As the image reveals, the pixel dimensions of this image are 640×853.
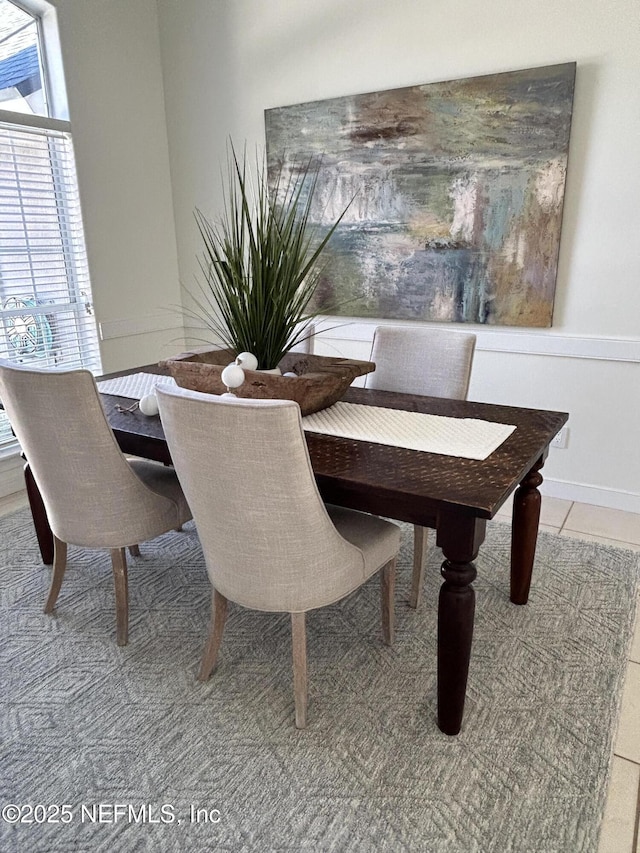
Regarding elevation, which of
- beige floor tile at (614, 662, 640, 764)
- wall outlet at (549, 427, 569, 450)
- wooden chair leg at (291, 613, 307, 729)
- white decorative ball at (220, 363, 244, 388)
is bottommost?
beige floor tile at (614, 662, 640, 764)

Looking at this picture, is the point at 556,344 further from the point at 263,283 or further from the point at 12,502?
the point at 12,502

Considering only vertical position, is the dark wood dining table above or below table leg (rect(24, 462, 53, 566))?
above

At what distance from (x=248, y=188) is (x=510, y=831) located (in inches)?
137

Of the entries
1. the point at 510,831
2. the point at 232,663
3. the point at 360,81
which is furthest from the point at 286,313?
the point at 360,81

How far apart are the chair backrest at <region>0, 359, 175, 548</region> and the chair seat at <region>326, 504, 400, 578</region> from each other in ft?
2.01

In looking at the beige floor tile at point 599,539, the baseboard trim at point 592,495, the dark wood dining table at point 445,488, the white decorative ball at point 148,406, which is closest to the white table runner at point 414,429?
the dark wood dining table at point 445,488

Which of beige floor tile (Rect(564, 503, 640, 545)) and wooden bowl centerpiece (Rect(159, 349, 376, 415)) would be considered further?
beige floor tile (Rect(564, 503, 640, 545))

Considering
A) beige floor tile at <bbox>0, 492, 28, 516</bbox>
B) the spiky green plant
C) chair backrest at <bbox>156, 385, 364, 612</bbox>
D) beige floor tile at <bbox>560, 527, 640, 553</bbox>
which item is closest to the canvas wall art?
beige floor tile at <bbox>560, 527, 640, 553</bbox>

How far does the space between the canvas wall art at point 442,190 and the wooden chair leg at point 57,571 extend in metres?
2.05

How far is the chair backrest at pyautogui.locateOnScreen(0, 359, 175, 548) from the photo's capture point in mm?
1628

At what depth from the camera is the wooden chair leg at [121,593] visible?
6.21ft

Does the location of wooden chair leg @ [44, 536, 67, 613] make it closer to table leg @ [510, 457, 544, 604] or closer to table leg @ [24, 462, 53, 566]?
table leg @ [24, 462, 53, 566]

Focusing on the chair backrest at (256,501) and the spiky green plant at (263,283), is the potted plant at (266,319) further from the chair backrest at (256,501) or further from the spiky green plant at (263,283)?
the chair backrest at (256,501)

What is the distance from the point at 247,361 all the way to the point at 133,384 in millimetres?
759
